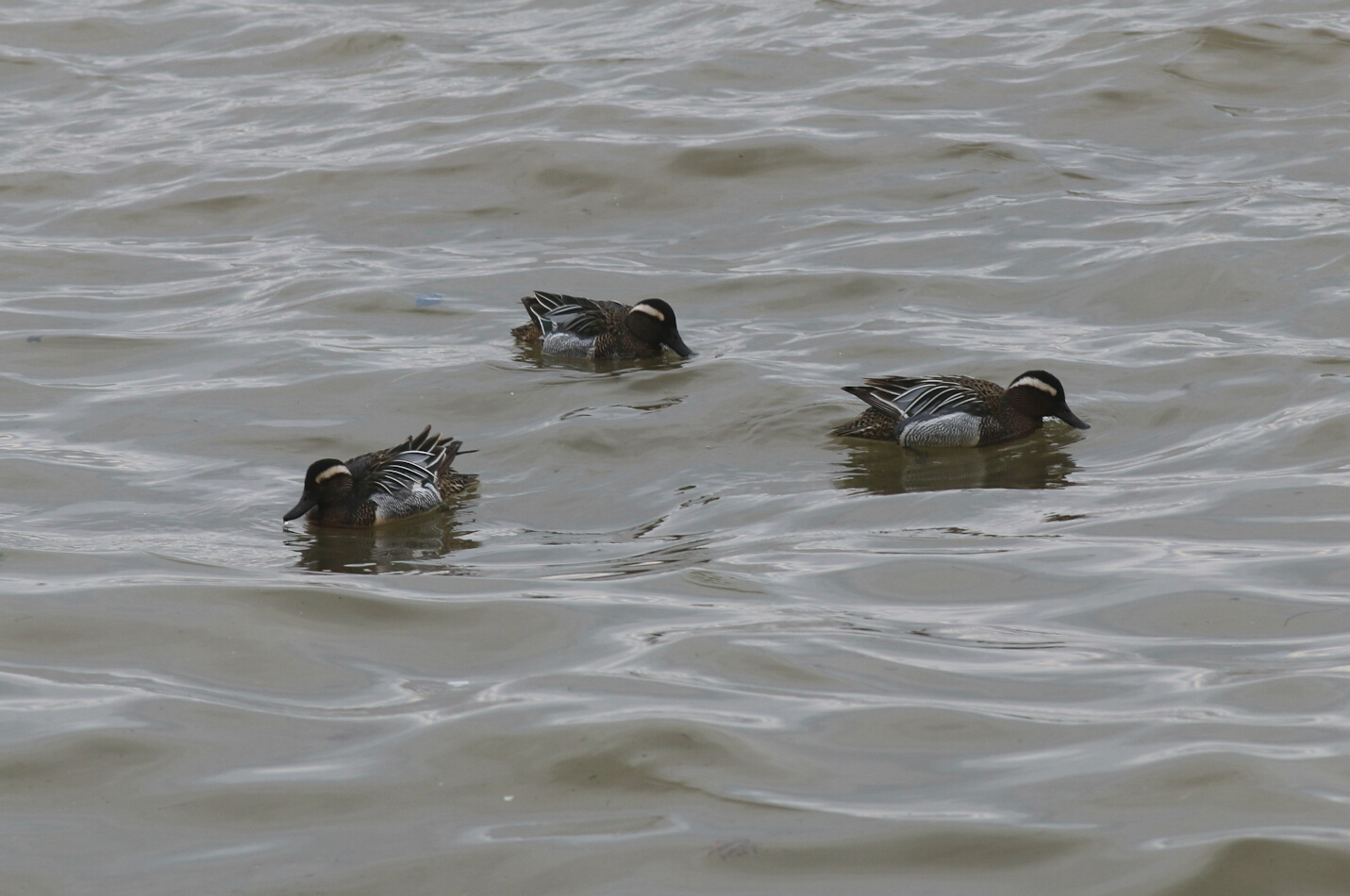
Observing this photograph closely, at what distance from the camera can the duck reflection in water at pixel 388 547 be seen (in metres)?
8.46

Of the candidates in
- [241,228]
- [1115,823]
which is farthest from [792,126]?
[1115,823]

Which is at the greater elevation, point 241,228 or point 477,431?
point 241,228

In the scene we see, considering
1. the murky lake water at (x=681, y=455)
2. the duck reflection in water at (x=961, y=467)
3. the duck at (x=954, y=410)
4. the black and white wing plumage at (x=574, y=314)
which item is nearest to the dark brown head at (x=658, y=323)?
the murky lake water at (x=681, y=455)

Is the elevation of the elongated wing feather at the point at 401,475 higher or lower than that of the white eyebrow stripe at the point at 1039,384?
lower

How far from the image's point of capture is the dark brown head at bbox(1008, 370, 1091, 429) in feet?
33.7

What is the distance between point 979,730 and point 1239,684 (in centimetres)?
103

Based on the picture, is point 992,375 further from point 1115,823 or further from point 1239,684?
point 1115,823

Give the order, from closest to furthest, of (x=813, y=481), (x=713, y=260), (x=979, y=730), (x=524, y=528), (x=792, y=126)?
(x=979, y=730) < (x=524, y=528) < (x=813, y=481) < (x=713, y=260) < (x=792, y=126)

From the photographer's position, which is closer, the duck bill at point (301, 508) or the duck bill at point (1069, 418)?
the duck bill at point (301, 508)

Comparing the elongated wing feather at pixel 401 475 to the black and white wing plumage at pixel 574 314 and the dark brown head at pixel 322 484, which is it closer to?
the dark brown head at pixel 322 484

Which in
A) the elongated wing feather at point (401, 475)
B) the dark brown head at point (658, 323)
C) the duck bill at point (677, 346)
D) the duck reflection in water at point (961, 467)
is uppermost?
the dark brown head at point (658, 323)

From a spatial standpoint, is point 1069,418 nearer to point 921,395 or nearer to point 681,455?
point 921,395

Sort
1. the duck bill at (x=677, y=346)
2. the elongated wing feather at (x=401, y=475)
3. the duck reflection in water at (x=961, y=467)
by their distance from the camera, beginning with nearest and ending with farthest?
the elongated wing feather at (x=401, y=475) → the duck reflection in water at (x=961, y=467) → the duck bill at (x=677, y=346)

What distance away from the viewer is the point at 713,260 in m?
14.2
